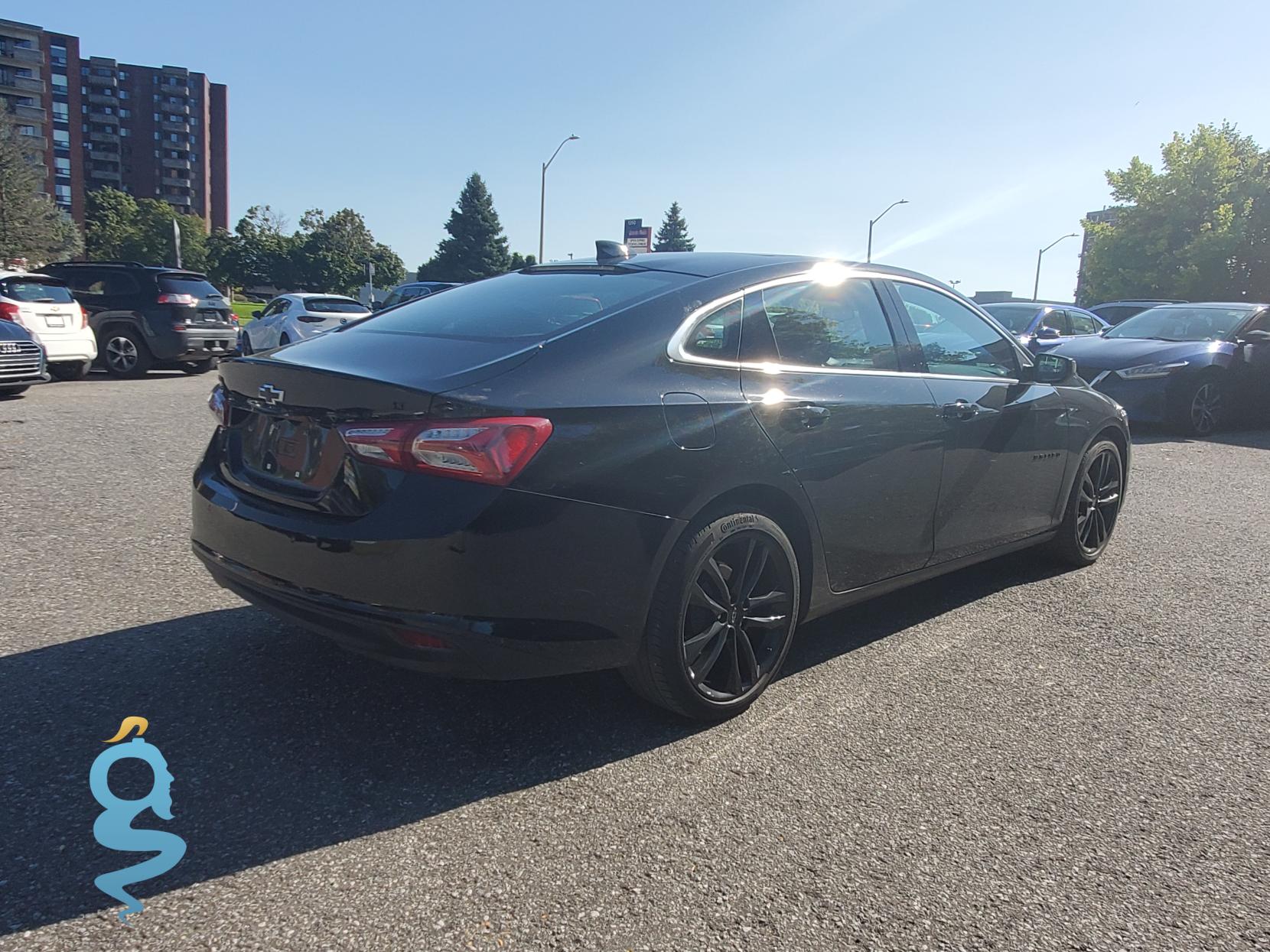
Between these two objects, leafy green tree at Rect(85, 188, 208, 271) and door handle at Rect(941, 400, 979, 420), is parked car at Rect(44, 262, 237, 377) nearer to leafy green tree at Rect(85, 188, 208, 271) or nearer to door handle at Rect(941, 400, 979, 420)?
door handle at Rect(941, 400, 979, 420)

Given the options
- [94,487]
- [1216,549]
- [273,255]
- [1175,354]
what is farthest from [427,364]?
[273,255]

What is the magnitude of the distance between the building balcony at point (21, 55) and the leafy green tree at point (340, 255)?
86.8ft

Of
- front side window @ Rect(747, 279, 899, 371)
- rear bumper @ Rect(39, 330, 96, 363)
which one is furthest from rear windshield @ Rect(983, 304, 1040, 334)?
rear bumper @ Rect(39, 330, 96, 363)

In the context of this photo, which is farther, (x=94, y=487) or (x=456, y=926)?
(x=94, y=487)

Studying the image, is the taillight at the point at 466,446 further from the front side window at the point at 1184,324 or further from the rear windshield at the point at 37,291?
the rear windshield at the point at 37,291

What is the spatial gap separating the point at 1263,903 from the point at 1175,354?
10010mm

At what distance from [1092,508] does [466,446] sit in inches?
158

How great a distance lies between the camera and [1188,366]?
10781mm

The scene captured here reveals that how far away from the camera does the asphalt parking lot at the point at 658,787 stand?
7.19 feet

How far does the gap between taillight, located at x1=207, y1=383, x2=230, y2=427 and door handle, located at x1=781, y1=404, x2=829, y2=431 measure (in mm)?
1916

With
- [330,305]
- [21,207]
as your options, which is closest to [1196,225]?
[330,305]

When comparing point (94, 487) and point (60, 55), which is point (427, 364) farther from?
point (60, 55)

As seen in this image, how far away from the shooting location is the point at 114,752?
282 centimetres

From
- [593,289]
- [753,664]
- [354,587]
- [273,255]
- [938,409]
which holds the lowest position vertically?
[753,664]
